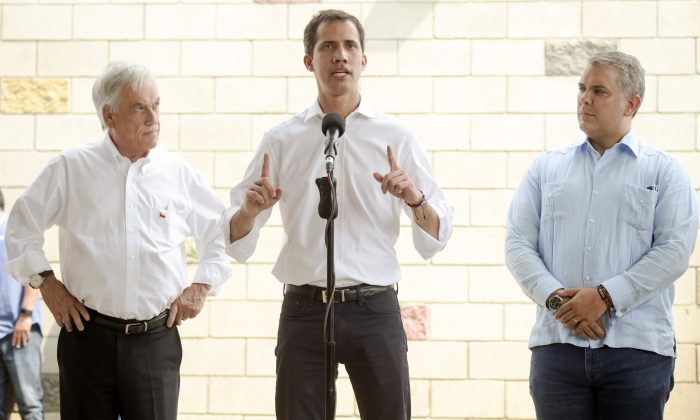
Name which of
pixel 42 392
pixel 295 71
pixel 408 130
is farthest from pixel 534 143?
pixel 42 392

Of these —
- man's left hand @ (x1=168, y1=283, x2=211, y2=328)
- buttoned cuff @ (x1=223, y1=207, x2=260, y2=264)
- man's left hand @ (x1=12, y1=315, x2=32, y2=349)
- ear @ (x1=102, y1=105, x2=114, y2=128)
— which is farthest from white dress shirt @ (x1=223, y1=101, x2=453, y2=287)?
man's left hand @ (x1=12, y1=315, x2=32, y2=349)

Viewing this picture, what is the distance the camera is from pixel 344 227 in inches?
113

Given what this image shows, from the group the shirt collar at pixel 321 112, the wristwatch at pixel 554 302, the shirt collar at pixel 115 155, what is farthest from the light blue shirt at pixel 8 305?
the wristwatch at pixel 554 302

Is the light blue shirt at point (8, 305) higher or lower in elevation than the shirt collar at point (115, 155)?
lower

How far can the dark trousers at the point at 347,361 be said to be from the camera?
2.75 metres

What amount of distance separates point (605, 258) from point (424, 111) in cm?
195

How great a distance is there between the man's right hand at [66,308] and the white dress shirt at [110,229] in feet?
0.12

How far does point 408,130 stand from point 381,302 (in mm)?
558

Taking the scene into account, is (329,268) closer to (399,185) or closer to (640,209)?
(399,185)

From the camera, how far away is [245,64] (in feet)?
15.4

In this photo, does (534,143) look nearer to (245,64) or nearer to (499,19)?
(499,19)

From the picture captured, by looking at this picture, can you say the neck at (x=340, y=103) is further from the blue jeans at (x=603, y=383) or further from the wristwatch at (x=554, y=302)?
the blue jeans at (x=603, y=383)

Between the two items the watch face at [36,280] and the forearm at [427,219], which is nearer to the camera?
the forearm at [427,219]

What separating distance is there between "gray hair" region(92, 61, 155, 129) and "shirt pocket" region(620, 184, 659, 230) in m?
1.56
